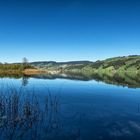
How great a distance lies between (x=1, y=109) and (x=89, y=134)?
708 centimetres

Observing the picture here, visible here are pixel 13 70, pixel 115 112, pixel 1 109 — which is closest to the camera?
pixel 1 109

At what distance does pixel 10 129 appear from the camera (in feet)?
58.2

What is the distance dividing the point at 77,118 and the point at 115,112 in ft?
17.1

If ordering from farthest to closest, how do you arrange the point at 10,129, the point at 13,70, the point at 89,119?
the point at 13,70
the point at 89,119
the point at 10,129

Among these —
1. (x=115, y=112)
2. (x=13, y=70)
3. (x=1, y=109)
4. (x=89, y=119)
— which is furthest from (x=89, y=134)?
(x=13, y=70)

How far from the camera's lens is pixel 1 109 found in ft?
68.3

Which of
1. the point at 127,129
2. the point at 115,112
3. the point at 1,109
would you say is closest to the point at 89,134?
the point at 127,129

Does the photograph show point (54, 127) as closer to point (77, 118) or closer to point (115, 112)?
point (77, 118)

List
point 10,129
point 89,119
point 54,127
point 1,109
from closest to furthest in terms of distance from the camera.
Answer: point 10,129 → point 54,127 → point 1,109 → point 89,119

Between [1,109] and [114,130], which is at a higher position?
[1,109]

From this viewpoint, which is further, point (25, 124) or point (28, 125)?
point (25, 124)

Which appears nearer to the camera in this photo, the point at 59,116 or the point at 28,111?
the point at 28,111

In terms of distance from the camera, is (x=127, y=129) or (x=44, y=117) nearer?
(x=127, y=129)

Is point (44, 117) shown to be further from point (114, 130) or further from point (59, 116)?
point (114, 130)
